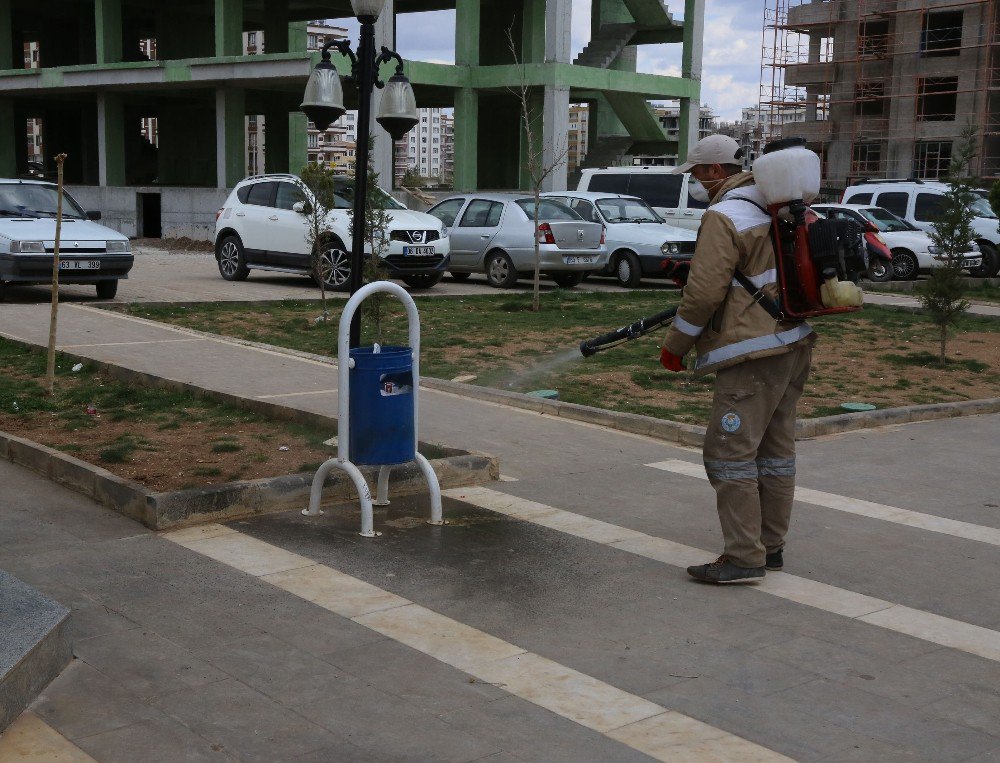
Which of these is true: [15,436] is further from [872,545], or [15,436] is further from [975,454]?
[975,454]

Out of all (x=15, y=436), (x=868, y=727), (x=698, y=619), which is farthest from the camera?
(x=15, y=436)

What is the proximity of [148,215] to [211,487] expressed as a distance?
106ft

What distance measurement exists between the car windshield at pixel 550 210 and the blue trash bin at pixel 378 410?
14085 mm

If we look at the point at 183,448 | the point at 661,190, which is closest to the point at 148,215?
the point at 661,190

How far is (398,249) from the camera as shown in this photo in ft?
61.5

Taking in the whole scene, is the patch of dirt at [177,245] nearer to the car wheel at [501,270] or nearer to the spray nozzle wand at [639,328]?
the car wheel at [501,270]

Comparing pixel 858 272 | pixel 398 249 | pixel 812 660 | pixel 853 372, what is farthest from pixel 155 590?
pixel 398 249

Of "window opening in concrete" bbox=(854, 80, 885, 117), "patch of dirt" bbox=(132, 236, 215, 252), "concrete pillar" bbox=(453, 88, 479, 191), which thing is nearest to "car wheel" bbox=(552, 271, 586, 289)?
"patch of dirt" bbox=(132, 236, 215, 252)

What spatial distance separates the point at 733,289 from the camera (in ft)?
18.3

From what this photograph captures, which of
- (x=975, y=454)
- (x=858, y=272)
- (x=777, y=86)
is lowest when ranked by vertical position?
(x=975, y=454)

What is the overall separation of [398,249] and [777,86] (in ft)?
158

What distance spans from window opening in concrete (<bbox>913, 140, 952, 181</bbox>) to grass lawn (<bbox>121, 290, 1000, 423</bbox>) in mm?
41434

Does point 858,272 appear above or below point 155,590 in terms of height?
above

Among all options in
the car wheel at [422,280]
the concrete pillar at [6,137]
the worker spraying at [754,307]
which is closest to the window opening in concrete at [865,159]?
the concrete pillar at [6,137]
